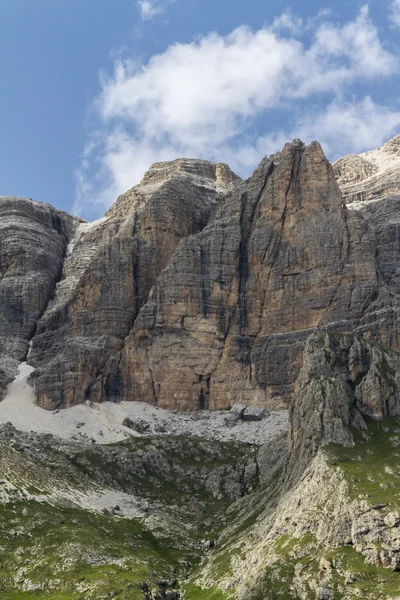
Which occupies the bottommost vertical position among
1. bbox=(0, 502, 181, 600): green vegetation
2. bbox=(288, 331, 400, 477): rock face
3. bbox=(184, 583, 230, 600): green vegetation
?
bbox=(184, 583, 230, 600): green vegetation

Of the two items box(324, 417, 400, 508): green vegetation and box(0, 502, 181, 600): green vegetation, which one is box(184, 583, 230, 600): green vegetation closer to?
box(0, 502, 181, 600): green vegetation

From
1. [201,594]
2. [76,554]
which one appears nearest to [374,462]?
[201,594]

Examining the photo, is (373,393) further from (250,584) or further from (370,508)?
(250,584)

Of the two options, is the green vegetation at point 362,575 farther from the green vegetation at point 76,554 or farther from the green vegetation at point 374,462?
the green vegetation at point 76,554

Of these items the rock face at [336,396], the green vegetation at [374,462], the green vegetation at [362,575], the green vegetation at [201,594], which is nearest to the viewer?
the green vegetation at [362,575]

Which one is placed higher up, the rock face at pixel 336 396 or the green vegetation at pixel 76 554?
the rock face at pixel 336 396

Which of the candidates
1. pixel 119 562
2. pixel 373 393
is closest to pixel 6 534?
pixel 119 562

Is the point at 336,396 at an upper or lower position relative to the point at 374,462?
upper

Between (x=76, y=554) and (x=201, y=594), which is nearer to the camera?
(x=201, y=594)

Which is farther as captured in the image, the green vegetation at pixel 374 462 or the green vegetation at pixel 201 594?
the green vegetation at pixel 374 462

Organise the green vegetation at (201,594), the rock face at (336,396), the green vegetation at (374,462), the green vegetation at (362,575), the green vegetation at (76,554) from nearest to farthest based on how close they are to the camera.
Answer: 1. the green vegetation at (362,575)
2. the green vegetation at (201,594)
3. the green vegetation at (374,462)
4. the green vegetation at (76,554)
5. the rock face at (336,396)

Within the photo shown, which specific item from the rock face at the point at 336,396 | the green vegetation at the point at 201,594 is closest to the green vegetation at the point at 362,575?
the green vegetation at the point at 201,594

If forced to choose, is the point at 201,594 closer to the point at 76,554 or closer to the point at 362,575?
the point at 76,554

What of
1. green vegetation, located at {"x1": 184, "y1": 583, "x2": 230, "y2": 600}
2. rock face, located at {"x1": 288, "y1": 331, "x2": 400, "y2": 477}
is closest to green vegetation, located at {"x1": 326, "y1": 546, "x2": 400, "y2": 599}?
green vegetation, located at {"x1": 184, "y1": 583, "x2": 230, "y2": 600}
